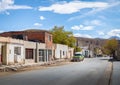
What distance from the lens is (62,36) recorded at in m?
114

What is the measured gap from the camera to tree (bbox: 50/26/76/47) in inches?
4468

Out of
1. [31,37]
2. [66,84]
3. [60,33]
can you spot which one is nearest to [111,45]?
[60,33]

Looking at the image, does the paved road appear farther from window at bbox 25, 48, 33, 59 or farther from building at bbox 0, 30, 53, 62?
building at bbox 0, 30, 53, 62

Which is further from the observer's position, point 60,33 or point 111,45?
point 111,45

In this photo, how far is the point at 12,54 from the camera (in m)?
50.8

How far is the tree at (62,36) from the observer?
372ft

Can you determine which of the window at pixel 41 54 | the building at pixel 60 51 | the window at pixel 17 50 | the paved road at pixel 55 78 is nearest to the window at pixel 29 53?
the window at pixel 17 50

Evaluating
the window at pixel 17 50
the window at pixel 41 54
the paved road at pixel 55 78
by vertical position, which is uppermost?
the window at pixel 17 50

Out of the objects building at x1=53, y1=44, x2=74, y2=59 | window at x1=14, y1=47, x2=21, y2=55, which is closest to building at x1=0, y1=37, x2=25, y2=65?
window at x1=14, y1=47, x2=21, y2=55

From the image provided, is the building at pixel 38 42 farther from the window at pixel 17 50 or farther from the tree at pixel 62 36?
the tree at pixel 62 36

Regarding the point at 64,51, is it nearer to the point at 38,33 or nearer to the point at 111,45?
the point at 38,33

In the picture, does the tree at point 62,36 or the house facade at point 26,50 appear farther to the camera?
the tree at point 62,36

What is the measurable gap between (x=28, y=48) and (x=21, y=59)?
543 centimetres

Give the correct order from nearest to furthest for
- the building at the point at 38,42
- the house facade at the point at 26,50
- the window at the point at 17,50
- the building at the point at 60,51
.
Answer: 1. the house facade at the point at 26,50
2. the window at the point at 17,50
3. the building at the point at 38,42
4. the building at the point at 60,51
